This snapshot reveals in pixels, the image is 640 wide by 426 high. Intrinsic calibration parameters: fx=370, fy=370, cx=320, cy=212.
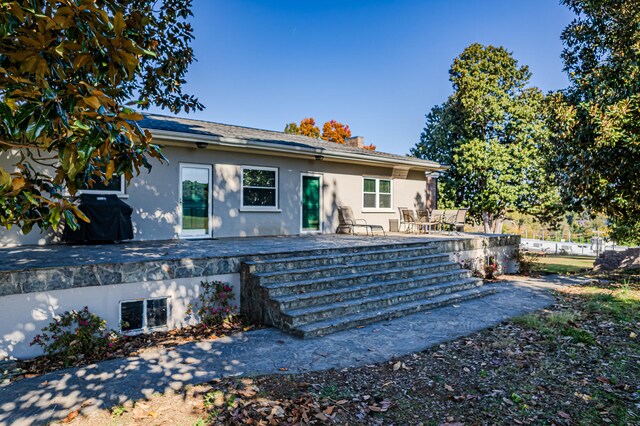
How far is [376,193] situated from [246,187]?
5.43 m

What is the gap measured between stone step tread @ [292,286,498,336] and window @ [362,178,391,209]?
663cm

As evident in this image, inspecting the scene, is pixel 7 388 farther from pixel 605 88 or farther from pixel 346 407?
pixel 605 88

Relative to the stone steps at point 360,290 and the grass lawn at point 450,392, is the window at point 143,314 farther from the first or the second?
the grass lawn at point 450,392

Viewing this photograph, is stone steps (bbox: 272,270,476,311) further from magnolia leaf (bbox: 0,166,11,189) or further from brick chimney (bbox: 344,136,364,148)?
brick chimney (bbox: 344,136,364,148)

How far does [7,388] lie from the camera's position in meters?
3.63

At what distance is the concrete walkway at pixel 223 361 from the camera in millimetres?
3344

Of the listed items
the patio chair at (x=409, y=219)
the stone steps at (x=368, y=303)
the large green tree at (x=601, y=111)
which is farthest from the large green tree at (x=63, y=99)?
the patio chair at (x=409, y=219)

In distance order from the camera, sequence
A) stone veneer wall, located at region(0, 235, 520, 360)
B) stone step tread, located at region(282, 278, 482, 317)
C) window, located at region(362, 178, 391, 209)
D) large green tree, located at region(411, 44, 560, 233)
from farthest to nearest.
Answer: large green tree, located at region(411, 44, 560, 233) → window, located at region(362, 178, 391, 209) → stone step tread, located at region(282, 278, 482, 317) → stone veneer wall, located at region(0, 235, 520, 360)

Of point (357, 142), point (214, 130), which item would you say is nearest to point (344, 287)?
point (214, 130)

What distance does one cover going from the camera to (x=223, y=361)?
4.27 metres

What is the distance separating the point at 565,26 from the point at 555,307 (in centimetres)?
773

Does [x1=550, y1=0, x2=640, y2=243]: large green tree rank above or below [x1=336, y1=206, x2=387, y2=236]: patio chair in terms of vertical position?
above

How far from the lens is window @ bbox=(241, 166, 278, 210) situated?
36.4ft

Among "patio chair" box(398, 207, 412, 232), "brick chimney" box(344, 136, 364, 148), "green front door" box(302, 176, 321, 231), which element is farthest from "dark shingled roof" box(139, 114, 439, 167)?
"brick chimney" box(344, 136, 364, 148)
